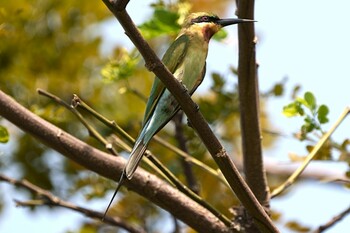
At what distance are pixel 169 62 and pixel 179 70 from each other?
0.04 metres

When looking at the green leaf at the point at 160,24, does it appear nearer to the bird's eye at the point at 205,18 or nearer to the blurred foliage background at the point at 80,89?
the blurred foliage background at the point at 80,89

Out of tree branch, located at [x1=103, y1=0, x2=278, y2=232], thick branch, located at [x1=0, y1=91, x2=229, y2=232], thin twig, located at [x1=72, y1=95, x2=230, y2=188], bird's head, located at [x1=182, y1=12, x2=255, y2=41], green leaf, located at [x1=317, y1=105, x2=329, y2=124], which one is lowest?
tree branch, located at [x1=103, y1=0, x2=278, y2=232]

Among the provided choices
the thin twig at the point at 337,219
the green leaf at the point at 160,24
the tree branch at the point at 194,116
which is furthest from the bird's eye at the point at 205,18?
the tree branch at the point at 194,116

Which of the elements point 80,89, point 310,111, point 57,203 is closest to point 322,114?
point 310,111

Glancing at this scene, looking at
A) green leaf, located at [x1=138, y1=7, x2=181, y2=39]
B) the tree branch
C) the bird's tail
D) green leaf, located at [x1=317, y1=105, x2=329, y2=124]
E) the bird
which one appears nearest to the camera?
the tree branch

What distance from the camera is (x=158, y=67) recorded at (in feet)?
4.69

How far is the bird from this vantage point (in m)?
1.87

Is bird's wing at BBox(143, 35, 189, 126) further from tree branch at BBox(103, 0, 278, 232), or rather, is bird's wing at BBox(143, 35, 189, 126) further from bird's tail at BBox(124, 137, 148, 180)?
tree branch at BBox(103, 0, 278, 232)

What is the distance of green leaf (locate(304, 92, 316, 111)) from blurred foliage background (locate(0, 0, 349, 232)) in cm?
40

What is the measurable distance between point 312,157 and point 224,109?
0.64 metres

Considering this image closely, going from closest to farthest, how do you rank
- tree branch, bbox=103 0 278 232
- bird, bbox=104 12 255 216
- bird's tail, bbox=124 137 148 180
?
tree branch, bbox=103 0 278 232 < bird's tail, bbox=124 137 148 180 < bird, bbox=104 12 255 216

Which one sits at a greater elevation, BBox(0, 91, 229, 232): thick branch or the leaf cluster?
the leaf cluster

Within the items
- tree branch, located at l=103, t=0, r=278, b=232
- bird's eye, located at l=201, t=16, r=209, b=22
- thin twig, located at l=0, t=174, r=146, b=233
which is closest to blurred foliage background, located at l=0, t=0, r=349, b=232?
bird's eye, located at l=201, t=16, r=209, b=22

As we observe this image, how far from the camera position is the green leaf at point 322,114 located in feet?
6.59
